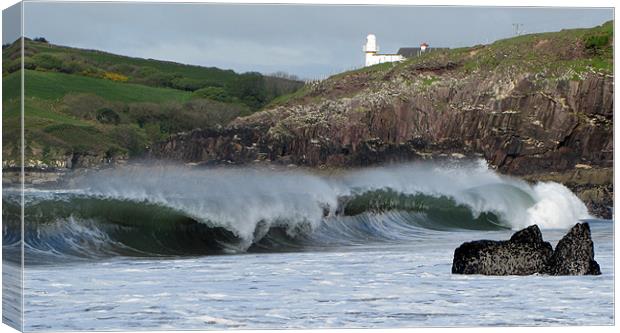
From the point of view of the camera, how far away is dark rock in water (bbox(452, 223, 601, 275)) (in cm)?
1916

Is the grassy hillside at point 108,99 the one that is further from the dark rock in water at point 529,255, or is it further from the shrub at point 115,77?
the dark rock in water at point 529,255

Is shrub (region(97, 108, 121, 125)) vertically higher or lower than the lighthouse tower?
lower

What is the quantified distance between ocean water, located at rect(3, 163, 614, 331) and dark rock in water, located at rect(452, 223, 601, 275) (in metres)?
0.15

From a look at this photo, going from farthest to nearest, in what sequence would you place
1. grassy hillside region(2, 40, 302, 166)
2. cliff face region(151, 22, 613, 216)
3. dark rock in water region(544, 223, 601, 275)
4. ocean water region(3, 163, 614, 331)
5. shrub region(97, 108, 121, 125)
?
cliff face region(151, 22, 613, 216)
dark rock in water region(544, 223, 601, 275)
shrub region(97, 108, 121, 125)
grassy hillside region(2, 40, 302, 166)
ocean water region(3, 163, 614, 331)

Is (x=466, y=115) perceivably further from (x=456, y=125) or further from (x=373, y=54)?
(x=373, y=54)

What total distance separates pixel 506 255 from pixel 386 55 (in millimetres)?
3154

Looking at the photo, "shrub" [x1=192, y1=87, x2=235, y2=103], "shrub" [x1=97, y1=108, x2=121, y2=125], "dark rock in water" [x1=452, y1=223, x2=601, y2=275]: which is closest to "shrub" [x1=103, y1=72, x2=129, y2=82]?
"shrub" [x1=97, y1=108, x2=121, y2=125]

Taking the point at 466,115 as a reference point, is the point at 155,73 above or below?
above

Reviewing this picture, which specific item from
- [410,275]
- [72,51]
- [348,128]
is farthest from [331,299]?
[72,51]

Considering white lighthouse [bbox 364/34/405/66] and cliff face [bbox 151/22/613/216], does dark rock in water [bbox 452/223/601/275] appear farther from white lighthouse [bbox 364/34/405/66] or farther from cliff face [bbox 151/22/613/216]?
white lighthouse [bbox 364/34/405/66]

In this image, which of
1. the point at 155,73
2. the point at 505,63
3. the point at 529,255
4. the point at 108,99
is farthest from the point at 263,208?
the point at 505,63

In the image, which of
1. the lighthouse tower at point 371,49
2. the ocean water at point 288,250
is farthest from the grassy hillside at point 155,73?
the ocean water at point 288,250

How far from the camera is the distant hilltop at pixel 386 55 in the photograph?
63.0 feet

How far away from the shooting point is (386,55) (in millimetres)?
19500
